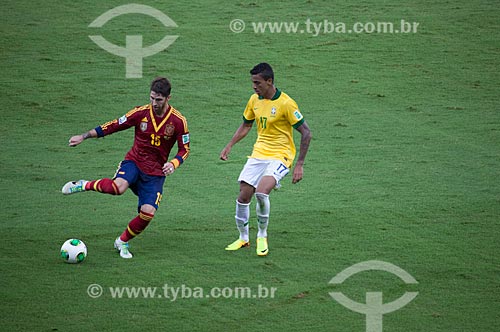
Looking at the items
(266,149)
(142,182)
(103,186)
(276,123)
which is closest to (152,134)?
(142,182)

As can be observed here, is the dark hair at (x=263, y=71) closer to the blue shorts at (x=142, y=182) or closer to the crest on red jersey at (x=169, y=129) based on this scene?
the crest on red jersey at (x=169, y=129)

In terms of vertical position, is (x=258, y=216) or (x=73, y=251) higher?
(x=258, y=216)

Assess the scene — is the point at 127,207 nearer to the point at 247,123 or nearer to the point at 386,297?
the point at 247,123

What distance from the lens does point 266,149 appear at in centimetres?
1026

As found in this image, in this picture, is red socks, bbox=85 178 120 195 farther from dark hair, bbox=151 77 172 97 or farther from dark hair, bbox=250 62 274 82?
dark hair, bbox=250 62 274 82

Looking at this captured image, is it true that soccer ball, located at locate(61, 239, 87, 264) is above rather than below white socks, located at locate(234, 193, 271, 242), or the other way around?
below

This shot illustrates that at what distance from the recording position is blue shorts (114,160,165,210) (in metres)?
9.91

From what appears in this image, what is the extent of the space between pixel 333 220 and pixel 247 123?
2024 mm

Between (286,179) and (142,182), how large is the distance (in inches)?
157

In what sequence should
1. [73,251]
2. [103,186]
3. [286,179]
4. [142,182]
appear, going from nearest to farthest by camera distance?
[73,251], [103,186], [142,182], [286,179]

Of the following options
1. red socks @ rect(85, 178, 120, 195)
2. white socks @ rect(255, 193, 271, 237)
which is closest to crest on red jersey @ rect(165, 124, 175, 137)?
red socks @ rect(85, 178, 120, 195)

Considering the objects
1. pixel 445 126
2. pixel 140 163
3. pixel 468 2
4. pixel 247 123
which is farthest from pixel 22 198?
pixel 468 2

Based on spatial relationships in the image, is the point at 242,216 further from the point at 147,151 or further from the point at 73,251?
the point at 73,251

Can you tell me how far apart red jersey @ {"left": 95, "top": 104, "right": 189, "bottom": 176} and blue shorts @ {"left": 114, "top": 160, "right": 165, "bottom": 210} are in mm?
66
